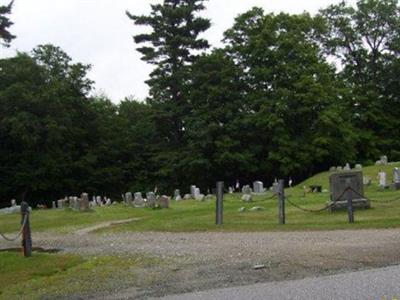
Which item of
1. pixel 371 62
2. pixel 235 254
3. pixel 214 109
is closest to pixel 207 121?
pixel 214 109

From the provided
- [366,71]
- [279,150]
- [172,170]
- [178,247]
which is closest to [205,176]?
[172,170]

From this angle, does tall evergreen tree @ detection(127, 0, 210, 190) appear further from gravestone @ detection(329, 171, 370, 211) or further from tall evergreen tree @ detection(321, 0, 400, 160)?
gravestone @ detection(329, 171, 370, 211)

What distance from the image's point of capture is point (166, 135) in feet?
169

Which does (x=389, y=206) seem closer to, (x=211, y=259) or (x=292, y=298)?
(x=211, y=259)

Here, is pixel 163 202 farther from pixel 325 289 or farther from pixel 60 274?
pixel 325 289

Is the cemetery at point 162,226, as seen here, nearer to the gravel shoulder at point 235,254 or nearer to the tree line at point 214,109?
the gravel shoulder at point 235,254

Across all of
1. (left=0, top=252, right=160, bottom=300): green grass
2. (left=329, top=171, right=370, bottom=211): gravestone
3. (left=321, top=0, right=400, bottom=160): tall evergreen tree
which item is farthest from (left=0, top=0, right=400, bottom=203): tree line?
(left=0, top=252, right=160, bottom=300): green grass

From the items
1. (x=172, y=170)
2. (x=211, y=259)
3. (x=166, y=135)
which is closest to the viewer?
(x=211, y=259)

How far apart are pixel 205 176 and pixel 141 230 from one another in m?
28.4

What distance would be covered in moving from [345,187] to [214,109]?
27.8 m

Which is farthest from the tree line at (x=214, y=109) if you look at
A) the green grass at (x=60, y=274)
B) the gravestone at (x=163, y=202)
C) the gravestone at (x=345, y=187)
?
the green grass at (x=60, y=274)

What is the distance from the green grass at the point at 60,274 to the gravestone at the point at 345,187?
8945mm

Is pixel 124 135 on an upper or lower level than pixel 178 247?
upper

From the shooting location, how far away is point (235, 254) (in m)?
11.3
